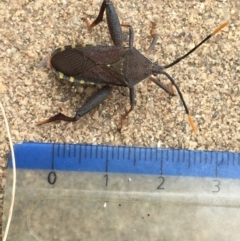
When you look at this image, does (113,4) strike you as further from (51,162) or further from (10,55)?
(51,162)

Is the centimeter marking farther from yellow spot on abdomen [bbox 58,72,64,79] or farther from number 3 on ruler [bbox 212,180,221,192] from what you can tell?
yellow spot on abdomen [bbox 58,72,64,79]

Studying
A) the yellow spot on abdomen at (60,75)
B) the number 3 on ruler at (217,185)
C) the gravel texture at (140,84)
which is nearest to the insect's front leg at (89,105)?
the gravel texture at (140,84)

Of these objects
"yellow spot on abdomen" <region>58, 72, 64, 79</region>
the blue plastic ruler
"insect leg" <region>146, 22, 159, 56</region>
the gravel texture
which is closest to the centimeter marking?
the blue plastic ruler

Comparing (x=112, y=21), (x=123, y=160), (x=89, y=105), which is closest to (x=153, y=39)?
(x=112, y=21)

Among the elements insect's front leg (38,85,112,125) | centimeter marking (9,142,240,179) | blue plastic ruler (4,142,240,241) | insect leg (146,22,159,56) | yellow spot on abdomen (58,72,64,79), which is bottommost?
blue plastic ruler (4,142,240,241)

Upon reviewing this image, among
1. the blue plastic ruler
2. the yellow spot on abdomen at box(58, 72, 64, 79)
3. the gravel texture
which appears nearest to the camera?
the blue plastic ruler

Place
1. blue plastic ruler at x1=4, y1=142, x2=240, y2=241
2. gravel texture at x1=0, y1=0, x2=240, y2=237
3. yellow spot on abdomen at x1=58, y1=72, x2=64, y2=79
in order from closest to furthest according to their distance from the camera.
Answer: blue plastic ruler at x1=4, y1=142, x2=240, y2=241 < yellow spot on abdomen at x1=58, y1=72, x2=64, y2=79 < gravel texture at x1=0, y1=0, x2=240, y2=237

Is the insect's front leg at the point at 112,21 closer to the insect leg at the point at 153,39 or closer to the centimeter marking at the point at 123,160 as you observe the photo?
the insect leg at the point at 153,39
